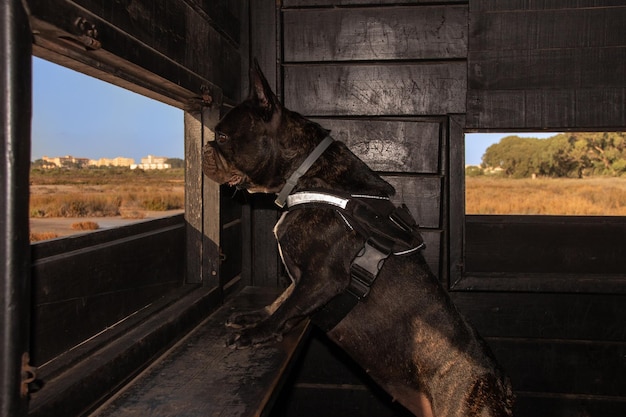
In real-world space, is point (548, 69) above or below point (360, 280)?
above

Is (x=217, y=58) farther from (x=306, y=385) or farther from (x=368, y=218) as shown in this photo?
(x=306, y=385)

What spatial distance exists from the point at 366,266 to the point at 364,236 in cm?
13

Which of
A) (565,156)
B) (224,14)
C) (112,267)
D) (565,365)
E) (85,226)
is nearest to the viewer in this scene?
(85,226)

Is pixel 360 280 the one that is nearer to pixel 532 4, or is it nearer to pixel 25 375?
pixel 25 375

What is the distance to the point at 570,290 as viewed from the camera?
319cm

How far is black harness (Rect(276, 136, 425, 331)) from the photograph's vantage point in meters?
2.18

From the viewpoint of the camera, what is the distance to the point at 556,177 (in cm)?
436

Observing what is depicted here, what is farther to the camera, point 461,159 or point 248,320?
point 461,159

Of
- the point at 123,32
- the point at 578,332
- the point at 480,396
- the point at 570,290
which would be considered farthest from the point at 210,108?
the point at 578,332

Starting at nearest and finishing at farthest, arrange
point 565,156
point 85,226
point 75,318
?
point 75,318 < point 85,226 < point 565,156

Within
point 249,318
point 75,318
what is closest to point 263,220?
point 249,318

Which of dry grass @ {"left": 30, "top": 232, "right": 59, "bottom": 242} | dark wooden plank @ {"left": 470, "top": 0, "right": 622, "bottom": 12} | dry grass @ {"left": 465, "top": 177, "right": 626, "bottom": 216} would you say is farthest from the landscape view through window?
dry grass @ {"left": 30, "top": 232, "right": 59, "bottom": 242}

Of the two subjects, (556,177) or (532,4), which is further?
(556,177)

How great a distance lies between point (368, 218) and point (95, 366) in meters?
1.18
